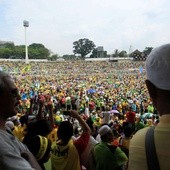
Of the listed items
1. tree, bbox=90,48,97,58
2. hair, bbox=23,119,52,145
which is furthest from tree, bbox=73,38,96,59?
hair, bbox=23,119,52,145

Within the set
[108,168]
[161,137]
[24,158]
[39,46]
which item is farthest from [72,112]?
[39,46]

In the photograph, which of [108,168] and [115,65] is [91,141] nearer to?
[108,168]

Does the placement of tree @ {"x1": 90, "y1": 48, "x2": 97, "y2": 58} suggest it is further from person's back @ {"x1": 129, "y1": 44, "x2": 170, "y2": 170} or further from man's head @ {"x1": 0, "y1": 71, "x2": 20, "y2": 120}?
person's back @ {"x1": 129, "y1": 44, "x2": 170, "y2": 170}

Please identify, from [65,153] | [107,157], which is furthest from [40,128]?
[107,157]

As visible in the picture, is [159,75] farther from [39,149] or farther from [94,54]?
[94,54]

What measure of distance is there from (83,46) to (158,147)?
372ft

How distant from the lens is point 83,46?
11375cm

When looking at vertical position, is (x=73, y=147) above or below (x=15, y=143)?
below

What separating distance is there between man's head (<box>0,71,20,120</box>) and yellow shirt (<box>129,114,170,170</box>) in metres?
0.59

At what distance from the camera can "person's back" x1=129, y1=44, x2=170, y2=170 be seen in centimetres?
104

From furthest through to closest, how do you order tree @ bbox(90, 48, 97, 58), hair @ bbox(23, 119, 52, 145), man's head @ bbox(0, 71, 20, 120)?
1. tree @ bbox(90, 48, 97, 58)
2. hair @ bbox(23, 119, 52, 145)
3. man's head @ bbox(0, 71, 20, 120)

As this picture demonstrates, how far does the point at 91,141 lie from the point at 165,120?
217 cm

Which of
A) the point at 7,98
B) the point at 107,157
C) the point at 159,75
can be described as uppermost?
the point at 159,75

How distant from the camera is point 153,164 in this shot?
1.03 m
